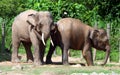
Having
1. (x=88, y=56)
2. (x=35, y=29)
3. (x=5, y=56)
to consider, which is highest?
(x=35, y=29)

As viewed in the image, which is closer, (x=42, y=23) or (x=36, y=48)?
(x=42, y=23)

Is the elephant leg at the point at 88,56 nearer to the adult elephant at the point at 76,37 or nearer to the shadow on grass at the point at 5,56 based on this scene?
the adult elephant at the point at 76,37

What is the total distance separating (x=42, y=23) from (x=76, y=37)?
1.26 metres

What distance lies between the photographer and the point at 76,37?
1323 cm

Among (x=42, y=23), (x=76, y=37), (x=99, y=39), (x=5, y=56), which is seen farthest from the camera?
(x=5, y=56)

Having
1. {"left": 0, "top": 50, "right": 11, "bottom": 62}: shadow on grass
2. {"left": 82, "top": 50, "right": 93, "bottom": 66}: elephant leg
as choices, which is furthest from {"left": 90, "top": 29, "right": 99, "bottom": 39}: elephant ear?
{"left": 0, "top": 50, "right": 11, "bottom": 62}: shadow on grass

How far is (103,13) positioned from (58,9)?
18.1 ft

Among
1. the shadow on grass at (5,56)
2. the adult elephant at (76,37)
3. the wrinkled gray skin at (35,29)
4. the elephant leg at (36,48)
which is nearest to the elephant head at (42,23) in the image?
the wrinkled gray skin at (35,29)

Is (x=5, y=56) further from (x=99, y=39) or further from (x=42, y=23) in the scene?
(x=42, y=23)

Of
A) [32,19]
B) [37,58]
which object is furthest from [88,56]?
[32,19]

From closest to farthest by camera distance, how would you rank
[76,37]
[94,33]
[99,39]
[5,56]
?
[76,37]
[94,33]
[99,39]
[5,56]

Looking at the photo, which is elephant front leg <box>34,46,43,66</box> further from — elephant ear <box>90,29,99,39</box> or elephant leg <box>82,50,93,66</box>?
elephant ear <box>90,29,99,39</box>

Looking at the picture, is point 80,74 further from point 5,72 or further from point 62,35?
point 62,35

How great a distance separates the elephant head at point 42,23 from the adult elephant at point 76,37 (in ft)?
1.28
